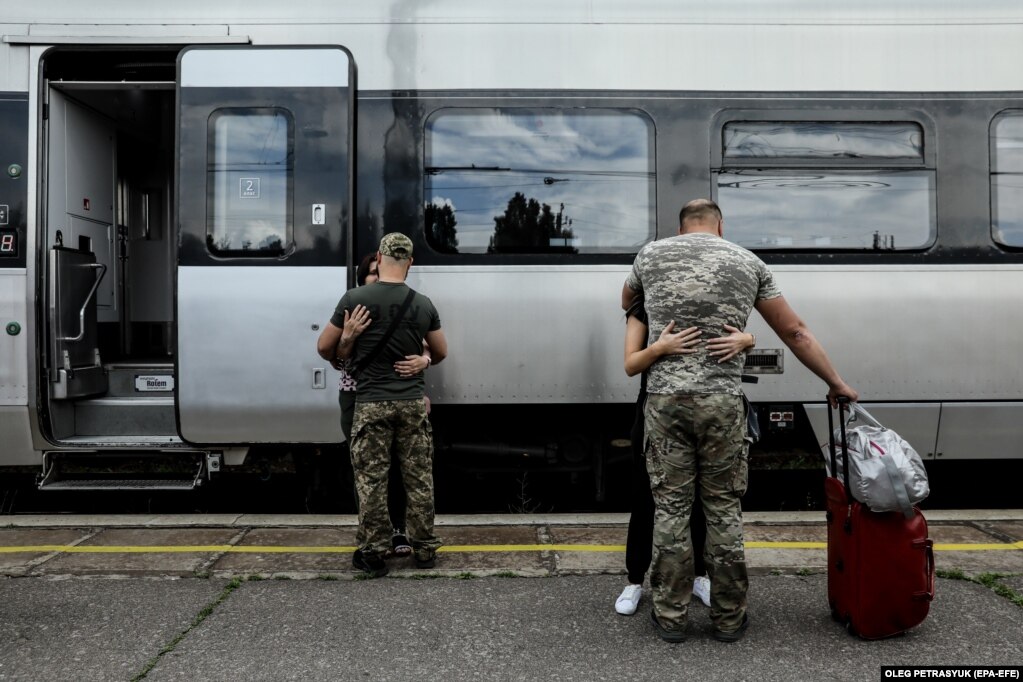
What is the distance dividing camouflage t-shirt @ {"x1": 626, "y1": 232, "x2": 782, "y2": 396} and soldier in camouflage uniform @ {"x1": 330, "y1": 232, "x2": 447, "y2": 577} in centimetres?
131

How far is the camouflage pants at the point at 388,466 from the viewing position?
425 cm

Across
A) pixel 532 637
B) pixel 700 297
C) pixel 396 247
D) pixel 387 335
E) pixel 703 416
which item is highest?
pixel 396 247

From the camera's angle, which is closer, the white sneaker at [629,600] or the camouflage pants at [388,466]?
the white sneaker at [629,600]

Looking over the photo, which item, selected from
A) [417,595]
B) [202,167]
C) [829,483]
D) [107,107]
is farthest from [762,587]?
[107,107]

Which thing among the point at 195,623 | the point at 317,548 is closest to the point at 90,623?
the point at 195,623

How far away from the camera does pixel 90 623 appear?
367 centimetres

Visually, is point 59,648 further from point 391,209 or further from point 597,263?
point 597,263

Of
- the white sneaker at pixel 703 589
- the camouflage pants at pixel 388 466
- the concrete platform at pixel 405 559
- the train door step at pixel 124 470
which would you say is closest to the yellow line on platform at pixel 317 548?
the concrete platform at pixel 405 559

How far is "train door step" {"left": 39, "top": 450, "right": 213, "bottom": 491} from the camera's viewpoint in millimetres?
5316

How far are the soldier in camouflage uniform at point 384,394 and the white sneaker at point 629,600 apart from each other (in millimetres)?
1036

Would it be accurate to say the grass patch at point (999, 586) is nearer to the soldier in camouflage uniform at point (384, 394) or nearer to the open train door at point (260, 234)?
the soldier in camouflage uniform at point (384, 394)

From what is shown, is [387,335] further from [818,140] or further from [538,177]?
[818,140]

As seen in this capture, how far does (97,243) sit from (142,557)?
8.71ft

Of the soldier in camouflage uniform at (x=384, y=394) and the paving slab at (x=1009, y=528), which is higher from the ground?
the soldier in camouflage uniform at (x=384, y=394)
